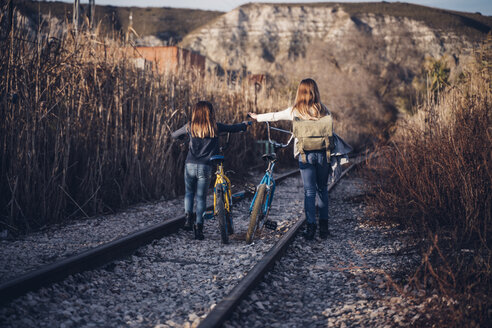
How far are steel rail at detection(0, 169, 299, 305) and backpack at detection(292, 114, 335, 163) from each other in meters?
2.01

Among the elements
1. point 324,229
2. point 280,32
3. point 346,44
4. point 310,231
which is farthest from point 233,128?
point 280,32

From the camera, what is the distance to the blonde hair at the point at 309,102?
4949mm

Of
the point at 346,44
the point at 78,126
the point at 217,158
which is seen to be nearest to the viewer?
the point at 217,158

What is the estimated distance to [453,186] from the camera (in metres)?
5.14

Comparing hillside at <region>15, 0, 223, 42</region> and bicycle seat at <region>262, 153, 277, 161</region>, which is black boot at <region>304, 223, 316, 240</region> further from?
hillside at <region>15, 0, 223, 42</region>

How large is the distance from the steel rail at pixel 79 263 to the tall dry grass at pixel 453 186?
2.96m

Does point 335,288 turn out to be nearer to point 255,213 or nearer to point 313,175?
point 255,213

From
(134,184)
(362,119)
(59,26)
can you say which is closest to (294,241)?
(134,184)

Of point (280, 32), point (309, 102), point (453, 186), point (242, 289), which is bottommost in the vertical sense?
point (242, 289)

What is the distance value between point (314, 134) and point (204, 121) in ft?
4.42

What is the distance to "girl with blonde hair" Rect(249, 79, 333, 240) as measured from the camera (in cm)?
498

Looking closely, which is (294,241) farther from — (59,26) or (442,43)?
(442,43)

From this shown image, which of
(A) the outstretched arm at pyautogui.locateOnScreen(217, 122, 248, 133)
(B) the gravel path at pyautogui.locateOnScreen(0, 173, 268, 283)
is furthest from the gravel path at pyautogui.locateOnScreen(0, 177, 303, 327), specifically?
(A) the outstretched arm at pyautogui.locateOnScreen(217, 122, 248, 133)

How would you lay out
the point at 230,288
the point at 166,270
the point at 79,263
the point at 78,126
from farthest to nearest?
the point at 78,126 → the point at 166,270 → the point at 79,263 → the point at 230,288
